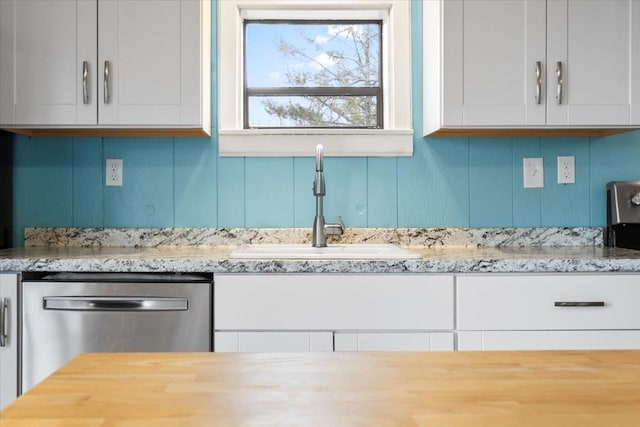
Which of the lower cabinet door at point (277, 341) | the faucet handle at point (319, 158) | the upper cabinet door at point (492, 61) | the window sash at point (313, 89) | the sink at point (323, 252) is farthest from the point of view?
the window sash at point (313, 89)

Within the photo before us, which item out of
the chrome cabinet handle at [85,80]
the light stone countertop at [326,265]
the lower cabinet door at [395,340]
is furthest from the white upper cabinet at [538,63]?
the chrome cabinet handle at [85,80]

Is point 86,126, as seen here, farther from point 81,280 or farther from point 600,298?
point 600,298

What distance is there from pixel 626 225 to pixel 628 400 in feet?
6.40

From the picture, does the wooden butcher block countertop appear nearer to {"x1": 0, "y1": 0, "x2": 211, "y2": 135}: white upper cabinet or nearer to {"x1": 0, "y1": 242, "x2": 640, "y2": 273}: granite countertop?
{"x1": 0, "y1": 242, "x2": 640, "y2": 273}: granite countertop

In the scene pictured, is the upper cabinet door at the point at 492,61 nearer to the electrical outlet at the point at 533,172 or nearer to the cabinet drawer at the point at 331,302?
the electrical outlet at the point at 533,172

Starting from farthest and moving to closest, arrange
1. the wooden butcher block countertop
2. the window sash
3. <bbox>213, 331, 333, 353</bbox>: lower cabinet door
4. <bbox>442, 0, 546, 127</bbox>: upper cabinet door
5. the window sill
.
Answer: the window sash, the window sill, <bbox>442, 0, 546, 127</bbox>: upper cabinet door, <bbox>213, 331, 333, 353</bbox>: lower cabinet door, the wooden butcher block countertop

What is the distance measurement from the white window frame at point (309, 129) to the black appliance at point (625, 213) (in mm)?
918

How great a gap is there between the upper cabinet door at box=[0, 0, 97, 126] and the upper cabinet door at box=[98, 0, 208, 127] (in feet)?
0.19

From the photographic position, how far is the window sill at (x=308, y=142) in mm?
2307

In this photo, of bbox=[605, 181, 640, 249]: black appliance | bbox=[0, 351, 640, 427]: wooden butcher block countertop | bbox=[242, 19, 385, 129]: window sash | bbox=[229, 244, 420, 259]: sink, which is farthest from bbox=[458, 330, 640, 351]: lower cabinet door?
bbox=[242, 19, 385, 129]: window sash

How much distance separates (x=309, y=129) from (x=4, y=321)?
4.51ft

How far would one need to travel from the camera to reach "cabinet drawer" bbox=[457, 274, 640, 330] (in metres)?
1.71

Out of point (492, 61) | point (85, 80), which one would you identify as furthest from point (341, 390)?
point (85, 80)

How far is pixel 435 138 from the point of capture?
7.70 ft
